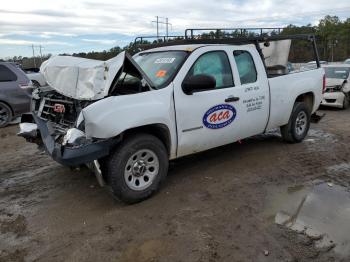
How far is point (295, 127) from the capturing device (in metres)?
7.09

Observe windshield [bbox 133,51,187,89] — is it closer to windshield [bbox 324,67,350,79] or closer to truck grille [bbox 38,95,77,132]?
truck grille [bbox 38,95,77,132]

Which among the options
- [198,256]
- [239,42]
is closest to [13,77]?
[239,42]

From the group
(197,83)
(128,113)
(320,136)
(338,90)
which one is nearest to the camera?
(128,113)

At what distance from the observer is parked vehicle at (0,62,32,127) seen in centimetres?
1023

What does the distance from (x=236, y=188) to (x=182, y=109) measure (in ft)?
4.23

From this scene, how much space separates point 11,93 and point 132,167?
23.5ft

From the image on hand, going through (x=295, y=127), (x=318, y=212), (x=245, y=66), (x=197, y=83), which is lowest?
(x=318, y=212)

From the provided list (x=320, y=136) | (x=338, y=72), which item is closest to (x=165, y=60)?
(x=320, y=136)

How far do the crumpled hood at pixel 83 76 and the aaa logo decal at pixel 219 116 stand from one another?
137cm

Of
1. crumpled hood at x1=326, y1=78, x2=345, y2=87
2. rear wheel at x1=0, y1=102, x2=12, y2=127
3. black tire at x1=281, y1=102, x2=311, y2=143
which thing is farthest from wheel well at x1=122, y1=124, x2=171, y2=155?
crumpled hood at x1=326, y1=78, x2=345, y2=87

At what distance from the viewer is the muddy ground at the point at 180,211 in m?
3.57

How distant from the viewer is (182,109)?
4.82 metres

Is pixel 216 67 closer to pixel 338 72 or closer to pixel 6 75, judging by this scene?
pixel 6 75

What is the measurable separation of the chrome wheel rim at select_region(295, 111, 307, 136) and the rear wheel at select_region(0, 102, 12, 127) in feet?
24.6
